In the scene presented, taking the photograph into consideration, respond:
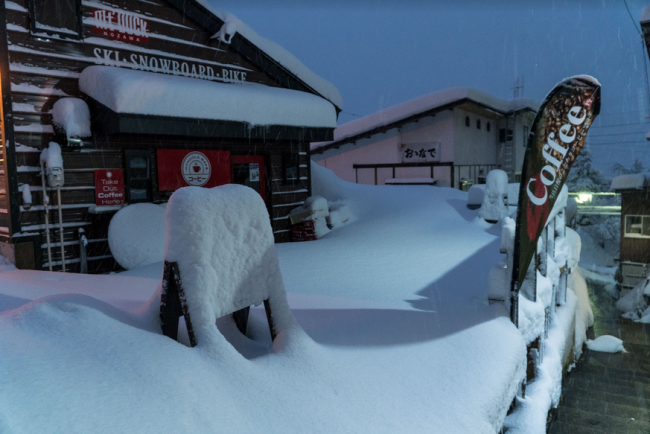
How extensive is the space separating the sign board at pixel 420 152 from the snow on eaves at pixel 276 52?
446 inches

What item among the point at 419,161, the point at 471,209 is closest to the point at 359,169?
the point at 419,161

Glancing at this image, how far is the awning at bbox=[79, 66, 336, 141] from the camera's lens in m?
7.80

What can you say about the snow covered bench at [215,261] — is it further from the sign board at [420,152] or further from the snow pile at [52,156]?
the sign board at [420,152]

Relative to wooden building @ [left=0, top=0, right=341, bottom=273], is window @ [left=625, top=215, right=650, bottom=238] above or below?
below

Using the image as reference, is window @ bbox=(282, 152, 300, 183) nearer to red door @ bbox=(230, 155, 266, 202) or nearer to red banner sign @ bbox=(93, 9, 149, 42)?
red door @ bbox=(230, 155, 266, 202)

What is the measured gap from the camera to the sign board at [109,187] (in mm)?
8508

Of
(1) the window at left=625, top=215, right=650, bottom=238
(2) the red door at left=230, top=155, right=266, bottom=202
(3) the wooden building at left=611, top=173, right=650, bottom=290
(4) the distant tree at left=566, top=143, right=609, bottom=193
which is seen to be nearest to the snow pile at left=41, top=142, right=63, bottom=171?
(2) the red door at left=230, top=155, right=266, bottom=202

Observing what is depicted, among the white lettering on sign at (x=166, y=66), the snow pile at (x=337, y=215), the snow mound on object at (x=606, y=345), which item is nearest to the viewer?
the white lettering on sign at (x=166, y=66)

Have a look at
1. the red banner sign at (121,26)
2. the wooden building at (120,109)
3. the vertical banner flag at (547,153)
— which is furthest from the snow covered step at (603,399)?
the red banner sign at (121,26)

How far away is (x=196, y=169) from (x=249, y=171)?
1621 millimetres

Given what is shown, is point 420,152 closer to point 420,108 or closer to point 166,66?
point 420,108

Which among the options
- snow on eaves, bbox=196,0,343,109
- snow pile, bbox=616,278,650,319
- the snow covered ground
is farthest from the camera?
snow pile, bbox=616,278,650,319

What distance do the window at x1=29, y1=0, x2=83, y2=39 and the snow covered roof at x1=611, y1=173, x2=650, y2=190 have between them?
23.1 m

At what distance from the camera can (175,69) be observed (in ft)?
32.2
